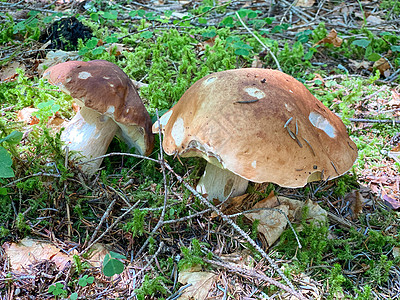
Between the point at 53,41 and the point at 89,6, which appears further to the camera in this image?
the point at 89,6

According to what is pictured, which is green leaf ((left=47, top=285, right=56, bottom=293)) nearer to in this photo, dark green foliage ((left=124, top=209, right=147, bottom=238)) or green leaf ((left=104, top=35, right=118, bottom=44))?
dark green foliage ((left=124, top=209, right=147, bottom=238))

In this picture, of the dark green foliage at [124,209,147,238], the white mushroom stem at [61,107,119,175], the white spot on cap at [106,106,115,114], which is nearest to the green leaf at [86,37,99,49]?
the white mushroom stem at [61,107,119,175]

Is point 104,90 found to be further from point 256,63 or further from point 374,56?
point 374,56

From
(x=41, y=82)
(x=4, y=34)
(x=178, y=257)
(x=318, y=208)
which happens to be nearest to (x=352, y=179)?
(x=318, y=208)

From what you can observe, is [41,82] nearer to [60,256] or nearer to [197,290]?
[60,256]

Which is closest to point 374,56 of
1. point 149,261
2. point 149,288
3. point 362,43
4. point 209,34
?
point 362,43

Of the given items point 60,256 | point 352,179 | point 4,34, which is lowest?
point 352,179
